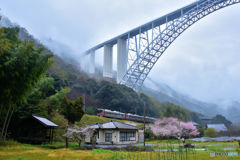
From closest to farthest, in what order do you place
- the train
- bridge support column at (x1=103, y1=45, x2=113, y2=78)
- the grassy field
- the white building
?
the grassy field
the white building
the train
bridge support column at (x1=103, y1=45, x2=113, y2=78)

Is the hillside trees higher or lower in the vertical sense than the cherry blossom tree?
higher

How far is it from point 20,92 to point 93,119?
66.4ft

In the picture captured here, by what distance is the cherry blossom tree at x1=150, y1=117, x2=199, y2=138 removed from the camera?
28.8 m

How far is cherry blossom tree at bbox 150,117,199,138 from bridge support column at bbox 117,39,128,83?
1364cm

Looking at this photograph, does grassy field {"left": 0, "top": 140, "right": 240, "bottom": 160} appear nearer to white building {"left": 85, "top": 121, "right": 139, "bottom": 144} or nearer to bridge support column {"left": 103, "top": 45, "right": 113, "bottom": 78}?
white building {"left": 85, "top": 121, "right": 139, "bottom": 144}

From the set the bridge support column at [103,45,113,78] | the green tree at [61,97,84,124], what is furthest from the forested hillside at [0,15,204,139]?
the bridge support column at [103,45,113,78]

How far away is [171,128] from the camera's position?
99.7 ft

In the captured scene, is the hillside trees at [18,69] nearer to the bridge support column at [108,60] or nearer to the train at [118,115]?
the train at [118,115]

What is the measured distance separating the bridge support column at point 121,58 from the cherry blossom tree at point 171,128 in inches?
537

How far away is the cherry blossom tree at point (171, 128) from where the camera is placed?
28844mm

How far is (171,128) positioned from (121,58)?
1771 cm

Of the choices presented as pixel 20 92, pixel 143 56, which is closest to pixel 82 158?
pixel 20 92

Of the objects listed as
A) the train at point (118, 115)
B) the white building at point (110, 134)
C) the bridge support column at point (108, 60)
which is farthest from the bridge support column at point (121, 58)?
the white building at point (110, 134)

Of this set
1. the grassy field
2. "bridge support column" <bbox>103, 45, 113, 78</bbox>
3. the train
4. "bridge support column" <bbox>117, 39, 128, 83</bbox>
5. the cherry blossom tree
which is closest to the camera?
the grassy field
